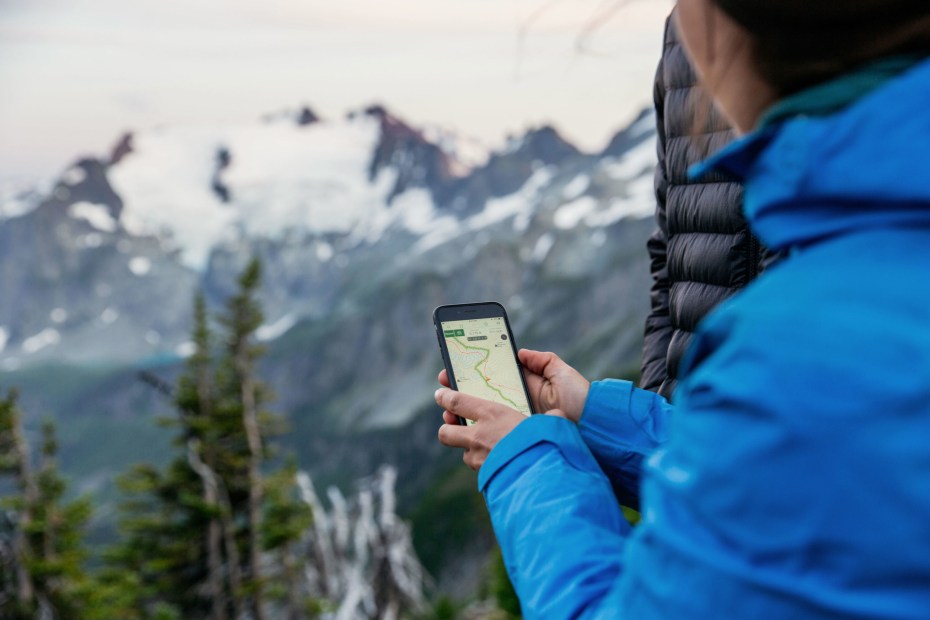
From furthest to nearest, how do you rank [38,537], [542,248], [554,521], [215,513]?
[542,248]
[215,513]
[38,537]
[554,521]

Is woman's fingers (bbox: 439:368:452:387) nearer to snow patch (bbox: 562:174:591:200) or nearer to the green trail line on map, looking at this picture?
the green trail line on map

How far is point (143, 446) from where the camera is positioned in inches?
7756

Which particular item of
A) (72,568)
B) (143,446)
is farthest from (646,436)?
(143,446)

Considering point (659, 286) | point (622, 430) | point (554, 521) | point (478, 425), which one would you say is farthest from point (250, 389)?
point (554, 521)

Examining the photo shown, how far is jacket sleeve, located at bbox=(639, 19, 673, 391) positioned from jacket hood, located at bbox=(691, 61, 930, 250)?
193 centimetres

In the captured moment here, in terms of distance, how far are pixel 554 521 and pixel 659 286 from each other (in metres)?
1.91

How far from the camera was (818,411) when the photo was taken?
33.5 inches

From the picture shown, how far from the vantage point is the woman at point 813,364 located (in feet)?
2.79

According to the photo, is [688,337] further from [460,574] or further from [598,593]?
[460,574]

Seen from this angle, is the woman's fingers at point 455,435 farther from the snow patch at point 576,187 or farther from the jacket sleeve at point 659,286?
the snow patch at point 576,187

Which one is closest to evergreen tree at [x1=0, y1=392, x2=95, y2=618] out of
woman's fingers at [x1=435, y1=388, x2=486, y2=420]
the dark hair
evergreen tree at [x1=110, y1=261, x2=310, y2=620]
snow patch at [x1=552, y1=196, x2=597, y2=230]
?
evergreen tree at [x1=110, y1=261, x2=310, y2=620]

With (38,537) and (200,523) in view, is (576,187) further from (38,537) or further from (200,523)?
(38,537)

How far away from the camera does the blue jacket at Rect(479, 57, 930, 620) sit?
85 cm

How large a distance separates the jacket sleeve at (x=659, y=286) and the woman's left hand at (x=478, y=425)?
1.30 meters
